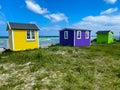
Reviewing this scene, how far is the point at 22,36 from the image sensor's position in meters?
16.4

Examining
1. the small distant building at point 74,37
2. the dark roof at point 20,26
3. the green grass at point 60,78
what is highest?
the dark roof at point 20,26

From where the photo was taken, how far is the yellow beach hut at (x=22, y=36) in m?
15.8

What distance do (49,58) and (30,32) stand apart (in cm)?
752

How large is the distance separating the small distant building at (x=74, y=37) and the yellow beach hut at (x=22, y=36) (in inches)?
204

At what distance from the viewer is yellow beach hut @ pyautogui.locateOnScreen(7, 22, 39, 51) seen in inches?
623

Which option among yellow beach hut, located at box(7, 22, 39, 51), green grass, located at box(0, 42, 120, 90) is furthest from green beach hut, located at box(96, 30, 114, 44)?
A: green grass, located at box(0, 42, 120, 90)

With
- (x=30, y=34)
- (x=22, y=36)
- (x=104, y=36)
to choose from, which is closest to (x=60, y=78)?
(x=22, y=36)

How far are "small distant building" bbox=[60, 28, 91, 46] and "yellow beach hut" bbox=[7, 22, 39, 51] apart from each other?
5.19m

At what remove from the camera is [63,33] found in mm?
21734

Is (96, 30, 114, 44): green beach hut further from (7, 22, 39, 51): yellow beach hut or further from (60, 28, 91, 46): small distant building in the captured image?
(7, 22, 39, 51): yellow beach hut

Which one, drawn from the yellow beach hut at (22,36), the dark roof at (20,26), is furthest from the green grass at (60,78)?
the dark roof at (20,26)

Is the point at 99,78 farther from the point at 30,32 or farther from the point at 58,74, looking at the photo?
the point at 30,32

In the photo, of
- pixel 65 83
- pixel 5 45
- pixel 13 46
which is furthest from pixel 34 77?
pixel 5 45

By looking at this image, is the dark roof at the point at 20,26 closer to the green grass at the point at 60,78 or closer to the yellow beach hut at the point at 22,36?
the yellow beach hut at the point at 22,36
